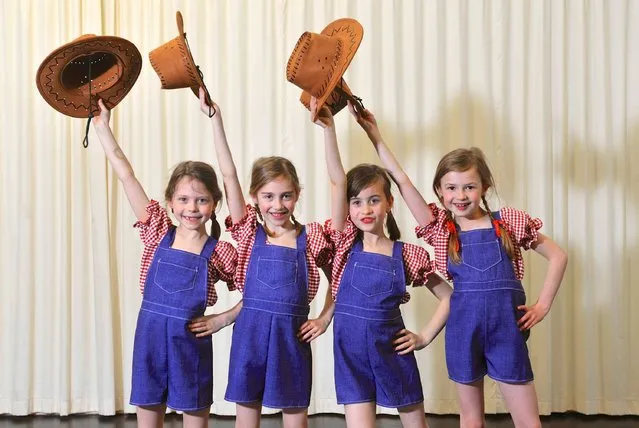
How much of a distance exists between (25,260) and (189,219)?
145 centimetres

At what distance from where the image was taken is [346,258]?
2.39 m

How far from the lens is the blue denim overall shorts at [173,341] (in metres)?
2.30

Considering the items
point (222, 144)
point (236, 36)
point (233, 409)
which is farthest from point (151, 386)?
point (236, 36)

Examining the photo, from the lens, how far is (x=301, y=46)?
2152mm

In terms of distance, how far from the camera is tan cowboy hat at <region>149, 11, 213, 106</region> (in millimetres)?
2342

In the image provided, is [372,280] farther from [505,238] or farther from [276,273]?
[505,238]

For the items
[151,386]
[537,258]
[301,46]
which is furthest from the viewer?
[537,258]

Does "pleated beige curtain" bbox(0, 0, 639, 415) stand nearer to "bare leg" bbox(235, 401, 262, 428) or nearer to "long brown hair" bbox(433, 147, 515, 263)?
"long brown hair" bbox(433, 147, 515, 263)

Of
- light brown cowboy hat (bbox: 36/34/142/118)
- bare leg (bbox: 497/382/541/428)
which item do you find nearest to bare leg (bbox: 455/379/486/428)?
bare leg (bbox: 497/382/541/428)

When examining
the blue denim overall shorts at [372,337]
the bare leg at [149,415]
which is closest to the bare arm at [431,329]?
the blue denim overall shorts at [372,337]

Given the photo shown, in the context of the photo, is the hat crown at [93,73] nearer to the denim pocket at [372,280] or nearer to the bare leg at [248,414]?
the denim pocket at [372,280]

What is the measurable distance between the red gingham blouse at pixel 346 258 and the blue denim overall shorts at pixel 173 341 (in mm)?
442

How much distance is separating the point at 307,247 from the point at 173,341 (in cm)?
55

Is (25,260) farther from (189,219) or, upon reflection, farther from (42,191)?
(189,219)
